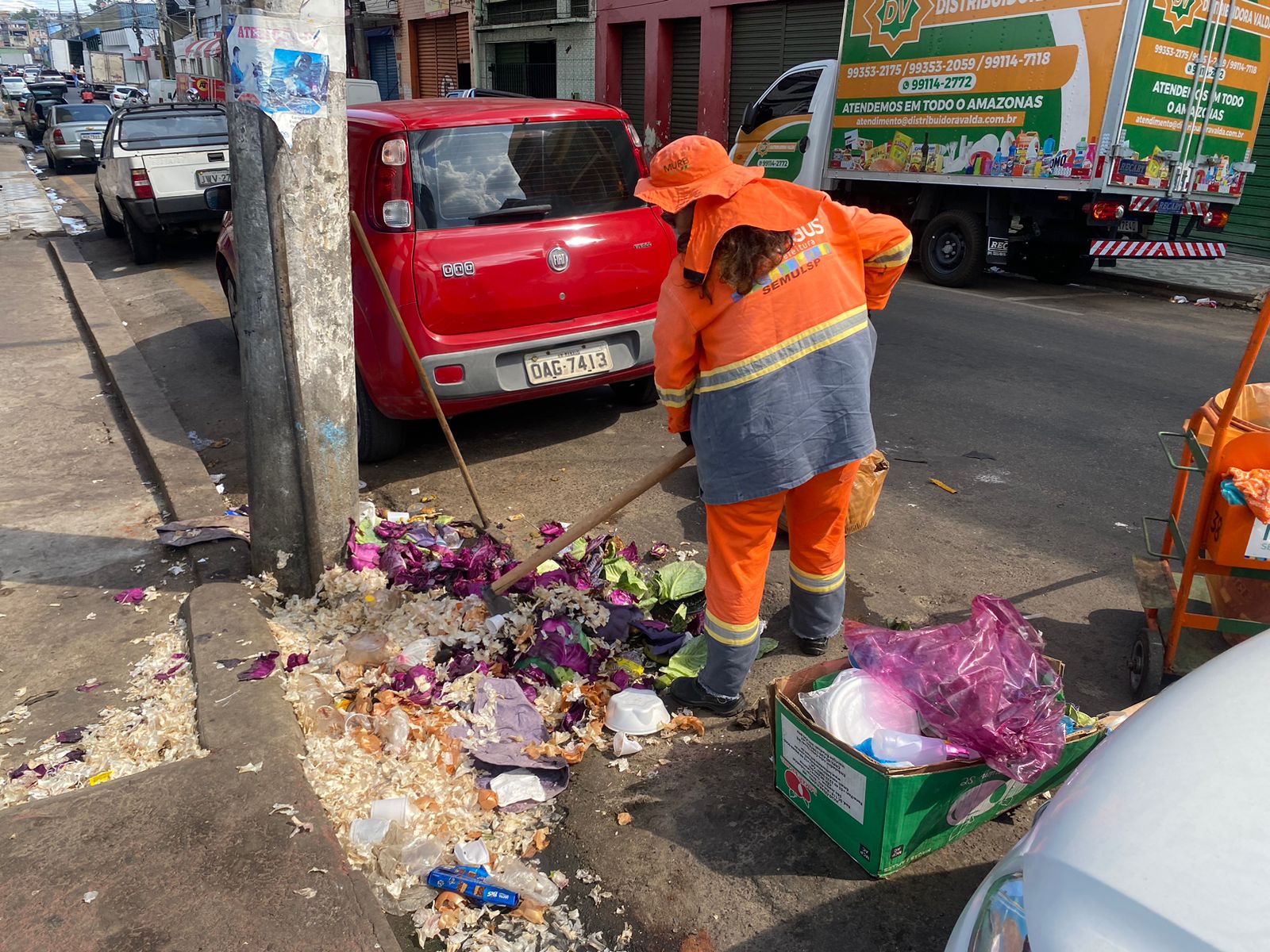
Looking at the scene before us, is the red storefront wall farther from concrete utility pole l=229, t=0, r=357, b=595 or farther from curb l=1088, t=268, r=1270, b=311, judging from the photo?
concrete utility pole l=229, t=0, r=357, b=595

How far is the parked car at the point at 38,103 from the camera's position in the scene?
31.5 meters

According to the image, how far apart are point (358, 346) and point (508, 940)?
10.5 ft

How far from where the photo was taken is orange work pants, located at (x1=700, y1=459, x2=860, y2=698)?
273cm

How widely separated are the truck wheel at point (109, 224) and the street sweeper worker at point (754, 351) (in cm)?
1248

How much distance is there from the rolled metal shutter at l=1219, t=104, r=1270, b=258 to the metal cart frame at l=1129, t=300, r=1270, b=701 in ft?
38.5

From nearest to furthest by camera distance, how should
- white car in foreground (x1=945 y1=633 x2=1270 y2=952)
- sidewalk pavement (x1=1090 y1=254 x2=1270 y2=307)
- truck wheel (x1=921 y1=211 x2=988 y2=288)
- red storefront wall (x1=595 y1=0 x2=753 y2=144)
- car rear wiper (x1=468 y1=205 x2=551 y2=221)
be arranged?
white car in foreground (x1=945 y1=633 x2=1270 y2=952) < car rear wiper (x1=468 y1=205 x2=551 y2=221) < sidewalk pavement (x1=1090 y1=254 x2=1270 y2=307) < truck wheel (x1=921 y1=211 x2=988 y2=288) < red storefront wall (x1=595 y1=0 x2=753 y2=144)

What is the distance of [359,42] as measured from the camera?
95.1ft

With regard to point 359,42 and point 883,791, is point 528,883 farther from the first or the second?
point 359,42

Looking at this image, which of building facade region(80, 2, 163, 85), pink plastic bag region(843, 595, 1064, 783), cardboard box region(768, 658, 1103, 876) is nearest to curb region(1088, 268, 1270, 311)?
pink plastic bag region(843, 595, 1064, 783)

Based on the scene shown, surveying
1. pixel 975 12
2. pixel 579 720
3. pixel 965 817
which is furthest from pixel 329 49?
pixel 975 12

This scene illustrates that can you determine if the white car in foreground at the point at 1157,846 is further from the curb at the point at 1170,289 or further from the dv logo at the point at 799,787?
the curb at the point at 1170,289

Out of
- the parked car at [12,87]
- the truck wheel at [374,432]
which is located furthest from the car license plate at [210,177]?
the parked car at [12,87]

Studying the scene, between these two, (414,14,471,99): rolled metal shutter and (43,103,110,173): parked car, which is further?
(414,14,471,99): rolled metal shutter

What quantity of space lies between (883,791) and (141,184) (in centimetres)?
1113
